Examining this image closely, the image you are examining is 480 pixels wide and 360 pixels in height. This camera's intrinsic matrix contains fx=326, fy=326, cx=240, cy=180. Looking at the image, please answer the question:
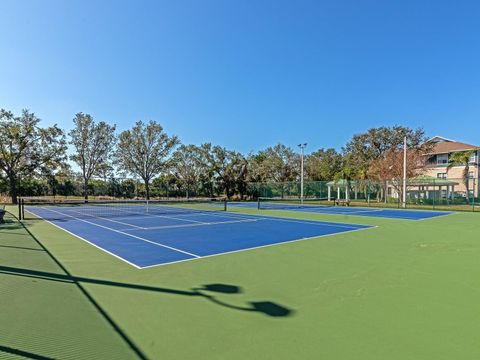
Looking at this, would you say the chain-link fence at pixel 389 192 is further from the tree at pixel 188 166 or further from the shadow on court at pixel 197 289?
the shadow on court at pixel 197 289

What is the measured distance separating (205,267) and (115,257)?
232 cm

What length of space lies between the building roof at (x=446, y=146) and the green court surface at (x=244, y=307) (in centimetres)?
4403

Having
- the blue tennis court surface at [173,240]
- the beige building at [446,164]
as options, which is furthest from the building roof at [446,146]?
the blue tennis court surface at [173,240]

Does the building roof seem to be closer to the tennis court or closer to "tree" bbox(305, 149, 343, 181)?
"tree" bbox(305, 149, 343, 181)

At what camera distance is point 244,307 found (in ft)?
14.3

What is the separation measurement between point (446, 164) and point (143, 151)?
41.3m

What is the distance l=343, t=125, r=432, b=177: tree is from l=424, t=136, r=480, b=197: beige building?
8.71 ft

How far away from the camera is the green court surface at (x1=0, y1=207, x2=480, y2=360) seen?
324 cm

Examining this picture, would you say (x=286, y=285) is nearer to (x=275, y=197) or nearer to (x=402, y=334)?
(x=402, y=334)

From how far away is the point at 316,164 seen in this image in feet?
186

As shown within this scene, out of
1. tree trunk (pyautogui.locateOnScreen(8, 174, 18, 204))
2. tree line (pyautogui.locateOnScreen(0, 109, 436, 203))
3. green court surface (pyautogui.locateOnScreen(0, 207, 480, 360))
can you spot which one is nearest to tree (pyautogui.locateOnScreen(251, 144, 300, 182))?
tree line (pyautogui.locateOnScreen(0, 109, 436, 203))

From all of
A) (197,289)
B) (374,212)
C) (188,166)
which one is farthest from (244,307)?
(188,166)

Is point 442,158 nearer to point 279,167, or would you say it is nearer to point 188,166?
point 279,167

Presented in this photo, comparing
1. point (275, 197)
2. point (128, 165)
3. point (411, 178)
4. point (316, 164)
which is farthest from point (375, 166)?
point (128, 165)
